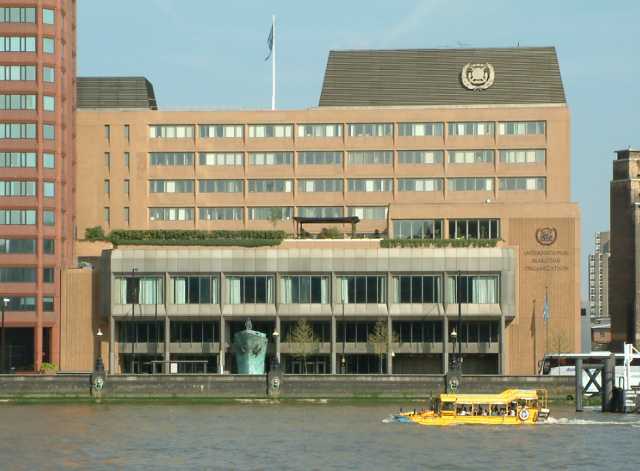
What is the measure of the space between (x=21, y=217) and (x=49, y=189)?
14.2 feet

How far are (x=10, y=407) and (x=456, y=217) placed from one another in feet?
210

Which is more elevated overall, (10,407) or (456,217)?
(456,217)


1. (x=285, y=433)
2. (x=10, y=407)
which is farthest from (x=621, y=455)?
(x=10, y=407)

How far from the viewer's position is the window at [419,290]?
6998 inches

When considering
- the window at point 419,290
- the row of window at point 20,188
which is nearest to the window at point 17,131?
the row of window at point 20,188

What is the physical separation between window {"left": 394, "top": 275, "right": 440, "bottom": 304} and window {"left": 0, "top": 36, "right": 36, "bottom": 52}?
46869 mm

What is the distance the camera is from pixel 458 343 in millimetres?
179250

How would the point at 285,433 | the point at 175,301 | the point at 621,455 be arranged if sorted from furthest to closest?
the point at 175,301 < the point at 285,433 < the point at 621,455

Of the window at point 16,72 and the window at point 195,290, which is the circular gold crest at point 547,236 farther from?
the window at point 16,72

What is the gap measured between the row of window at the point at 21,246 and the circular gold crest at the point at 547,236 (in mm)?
53029

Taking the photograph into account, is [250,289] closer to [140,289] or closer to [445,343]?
[140,289]

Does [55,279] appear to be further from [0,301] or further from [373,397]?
[373,397]

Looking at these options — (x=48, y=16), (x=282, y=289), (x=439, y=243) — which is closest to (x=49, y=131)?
(x=48, y=16)

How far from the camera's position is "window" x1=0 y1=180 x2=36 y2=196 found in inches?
7126
